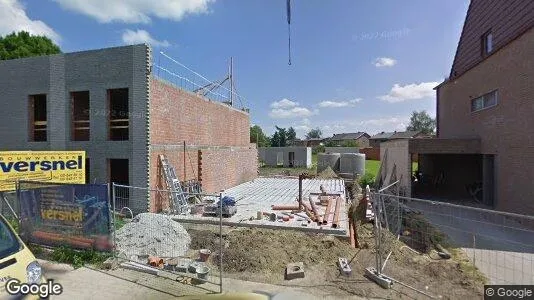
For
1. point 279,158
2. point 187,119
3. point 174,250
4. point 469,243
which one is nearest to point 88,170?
point 187,119

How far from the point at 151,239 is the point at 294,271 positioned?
3658mm

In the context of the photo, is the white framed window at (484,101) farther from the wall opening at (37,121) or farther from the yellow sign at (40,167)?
the wall opening at (37,121)

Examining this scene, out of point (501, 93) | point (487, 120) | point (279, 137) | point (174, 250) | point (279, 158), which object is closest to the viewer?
point (174, 250)

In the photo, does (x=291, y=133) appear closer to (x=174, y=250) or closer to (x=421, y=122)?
(x=421, y=122)

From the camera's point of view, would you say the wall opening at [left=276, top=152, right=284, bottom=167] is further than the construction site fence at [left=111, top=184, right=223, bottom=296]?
Yes

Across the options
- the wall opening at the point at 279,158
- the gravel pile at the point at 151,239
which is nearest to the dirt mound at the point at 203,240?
the gravel pile at the point at 151,239

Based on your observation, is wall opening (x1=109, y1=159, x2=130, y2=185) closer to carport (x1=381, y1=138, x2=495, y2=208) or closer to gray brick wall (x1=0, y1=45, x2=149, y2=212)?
gray brick wall (x1=0, y1=45, x2=149, y2=212)

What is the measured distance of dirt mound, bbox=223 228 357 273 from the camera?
22.9ft

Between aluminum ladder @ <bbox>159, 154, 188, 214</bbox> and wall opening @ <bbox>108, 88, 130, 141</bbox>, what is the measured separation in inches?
76.0

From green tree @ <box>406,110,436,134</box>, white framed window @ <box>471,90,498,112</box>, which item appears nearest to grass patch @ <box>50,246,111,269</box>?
white framed window @ <box>471,90,498,112</box>

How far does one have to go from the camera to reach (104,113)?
12.2 meters

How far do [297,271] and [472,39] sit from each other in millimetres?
17775

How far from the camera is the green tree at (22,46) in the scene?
25812 mm

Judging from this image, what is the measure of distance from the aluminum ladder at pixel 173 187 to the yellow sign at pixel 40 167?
2.76 meters
